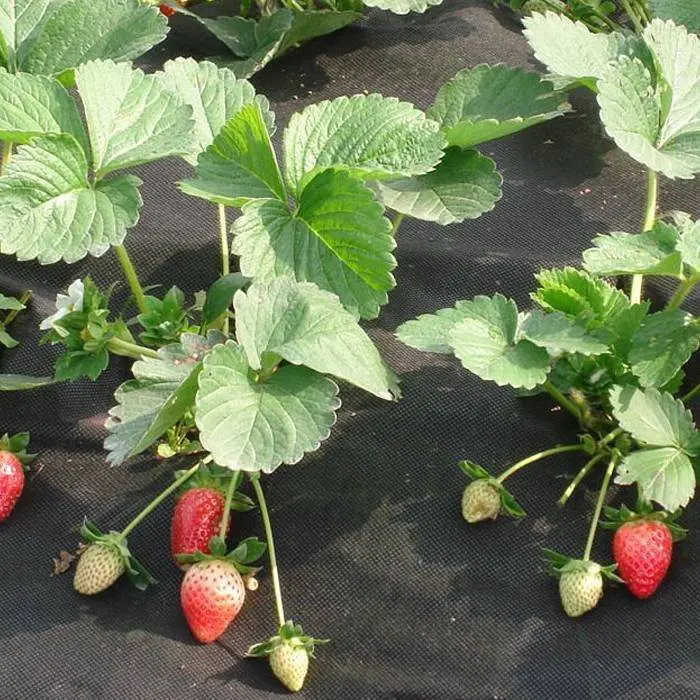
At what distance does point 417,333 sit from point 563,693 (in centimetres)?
41

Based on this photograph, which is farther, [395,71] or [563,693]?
[395,71]

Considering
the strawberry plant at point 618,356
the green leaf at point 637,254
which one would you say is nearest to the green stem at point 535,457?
the strawberry plant at point 618,356

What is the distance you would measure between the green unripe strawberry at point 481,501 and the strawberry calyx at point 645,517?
123 mm

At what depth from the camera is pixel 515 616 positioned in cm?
133

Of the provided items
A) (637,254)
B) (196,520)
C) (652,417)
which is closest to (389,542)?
(196,520)

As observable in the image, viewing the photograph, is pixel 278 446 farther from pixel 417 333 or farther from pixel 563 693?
pixel 563 693

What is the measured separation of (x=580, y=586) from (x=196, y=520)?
0.42 meters

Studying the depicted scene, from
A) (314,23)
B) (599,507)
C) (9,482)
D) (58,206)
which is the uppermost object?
(58,206)

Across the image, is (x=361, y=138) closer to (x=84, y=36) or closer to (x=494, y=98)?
(x=494, y=98)

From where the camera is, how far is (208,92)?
157cm

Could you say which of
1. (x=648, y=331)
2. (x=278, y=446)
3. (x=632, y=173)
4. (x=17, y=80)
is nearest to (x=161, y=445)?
(x=278, y=446)

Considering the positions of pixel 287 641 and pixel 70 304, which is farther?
pixel 70 304

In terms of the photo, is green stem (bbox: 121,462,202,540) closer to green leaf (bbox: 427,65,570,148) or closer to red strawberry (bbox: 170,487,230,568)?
red strawberry (bbox: 170,487,230,568)

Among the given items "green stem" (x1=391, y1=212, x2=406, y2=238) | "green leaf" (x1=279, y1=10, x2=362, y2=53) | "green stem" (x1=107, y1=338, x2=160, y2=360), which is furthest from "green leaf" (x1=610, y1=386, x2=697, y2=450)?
"green leaf" (x1=279, y1=10, x2=362, y2=53)
